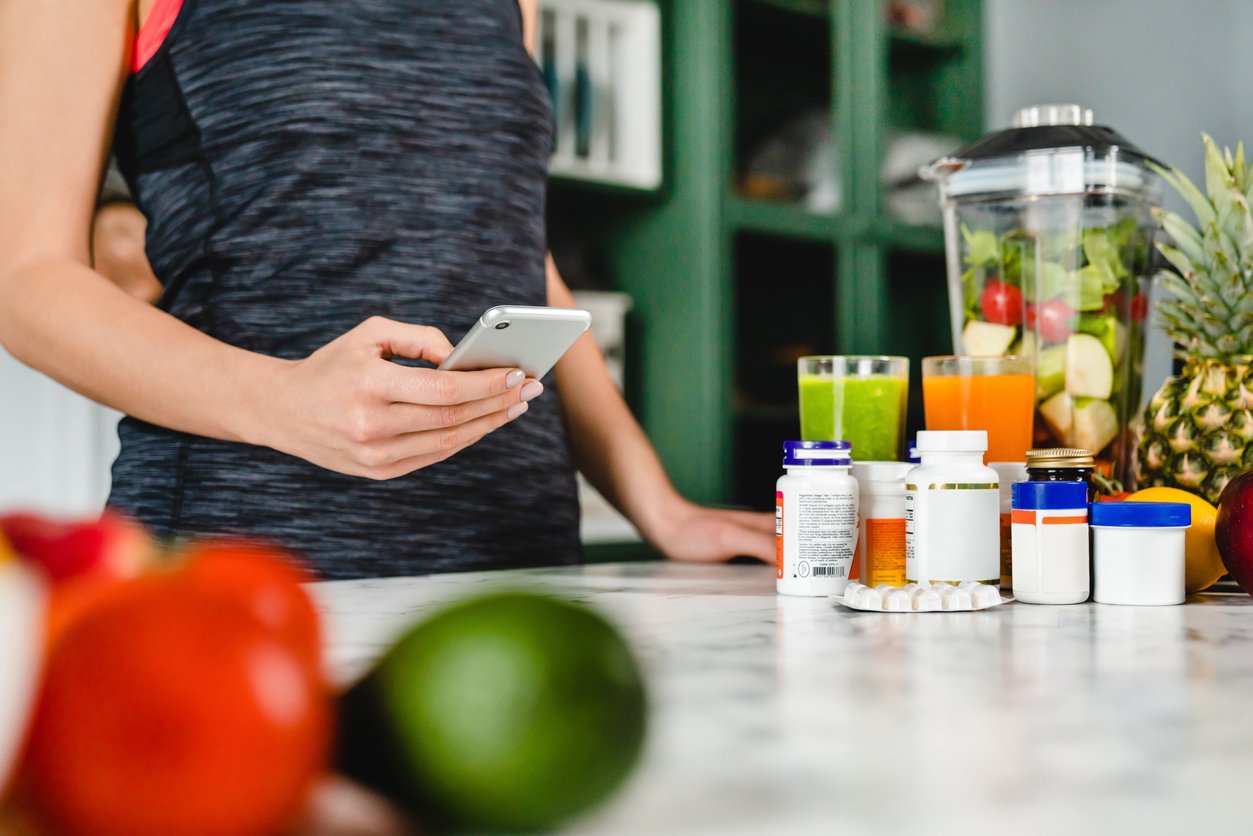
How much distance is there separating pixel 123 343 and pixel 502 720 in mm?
800

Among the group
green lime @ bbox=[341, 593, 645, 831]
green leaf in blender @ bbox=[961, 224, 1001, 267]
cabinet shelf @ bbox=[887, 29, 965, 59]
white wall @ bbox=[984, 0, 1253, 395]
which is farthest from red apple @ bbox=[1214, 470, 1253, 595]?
cabinet shelf @ bbox=[887, 29, 965, 59]

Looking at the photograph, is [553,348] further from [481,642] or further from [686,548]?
[481,642]

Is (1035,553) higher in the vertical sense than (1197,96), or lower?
lower

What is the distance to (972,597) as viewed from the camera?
0.78m

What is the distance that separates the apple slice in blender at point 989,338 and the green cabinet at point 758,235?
1223 millimetres

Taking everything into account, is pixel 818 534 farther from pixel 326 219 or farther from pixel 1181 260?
pixel 326 219

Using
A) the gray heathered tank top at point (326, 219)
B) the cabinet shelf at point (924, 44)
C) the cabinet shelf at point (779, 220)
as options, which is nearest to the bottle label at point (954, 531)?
the gray heathered tank top at point (326, 219)

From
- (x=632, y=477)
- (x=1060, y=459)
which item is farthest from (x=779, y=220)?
(x=1060, y=459)

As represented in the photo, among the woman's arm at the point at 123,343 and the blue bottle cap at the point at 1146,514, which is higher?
the woman's arm at the point at 123,343

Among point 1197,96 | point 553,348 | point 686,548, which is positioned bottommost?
point 686,548

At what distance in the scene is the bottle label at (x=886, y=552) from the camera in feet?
2.88

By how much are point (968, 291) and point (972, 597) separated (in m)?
0.50

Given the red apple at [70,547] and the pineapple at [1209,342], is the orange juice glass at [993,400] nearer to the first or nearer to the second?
the pineapple at [1209,342]

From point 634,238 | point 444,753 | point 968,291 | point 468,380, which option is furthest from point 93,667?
point 634,238
